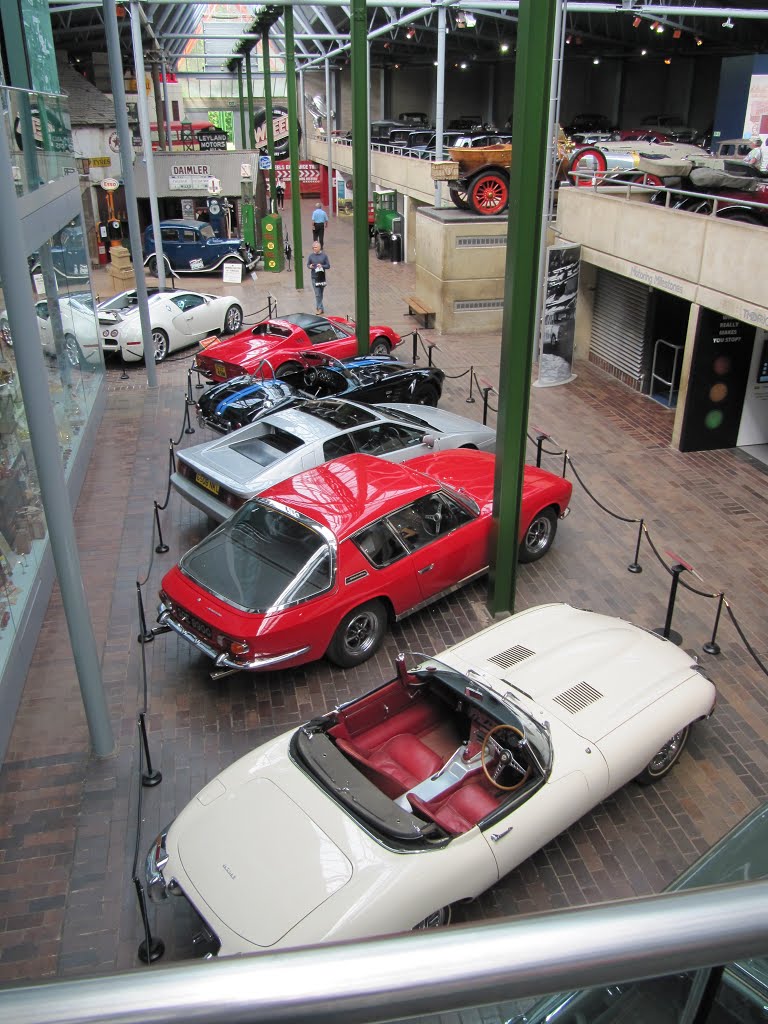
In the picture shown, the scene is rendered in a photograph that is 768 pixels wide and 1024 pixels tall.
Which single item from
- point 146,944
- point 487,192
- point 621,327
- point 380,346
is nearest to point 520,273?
point 146,944

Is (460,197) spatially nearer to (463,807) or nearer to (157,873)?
(463,807)

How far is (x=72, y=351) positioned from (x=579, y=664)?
33.8 ft

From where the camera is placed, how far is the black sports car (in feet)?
42.5

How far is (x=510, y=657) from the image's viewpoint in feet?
21.9

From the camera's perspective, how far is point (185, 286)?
26.8 m

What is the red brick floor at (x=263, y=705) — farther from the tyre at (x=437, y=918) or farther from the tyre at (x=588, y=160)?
the tyre at (x=588, y=160)

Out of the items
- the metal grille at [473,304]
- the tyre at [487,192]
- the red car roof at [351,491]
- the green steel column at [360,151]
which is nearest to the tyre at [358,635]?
the red car roof at [351,491]

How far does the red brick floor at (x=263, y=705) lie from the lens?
18.9 feet

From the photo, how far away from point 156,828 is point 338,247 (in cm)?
3032

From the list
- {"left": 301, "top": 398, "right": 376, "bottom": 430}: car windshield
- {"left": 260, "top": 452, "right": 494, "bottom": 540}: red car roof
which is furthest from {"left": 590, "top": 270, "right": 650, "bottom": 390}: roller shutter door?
{"left": 260, "top": 452, "right": 494, "bottom": 540}: red car roof

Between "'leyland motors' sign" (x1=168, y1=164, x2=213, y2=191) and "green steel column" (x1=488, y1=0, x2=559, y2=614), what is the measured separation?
2654 cm

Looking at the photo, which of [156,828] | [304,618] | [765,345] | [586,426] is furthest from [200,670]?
[765,345]

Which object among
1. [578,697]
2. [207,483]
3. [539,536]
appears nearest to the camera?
[578,697]

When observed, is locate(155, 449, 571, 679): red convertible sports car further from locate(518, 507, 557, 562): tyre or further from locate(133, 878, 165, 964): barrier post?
locate(133, 878, 165, 964): barrier post
